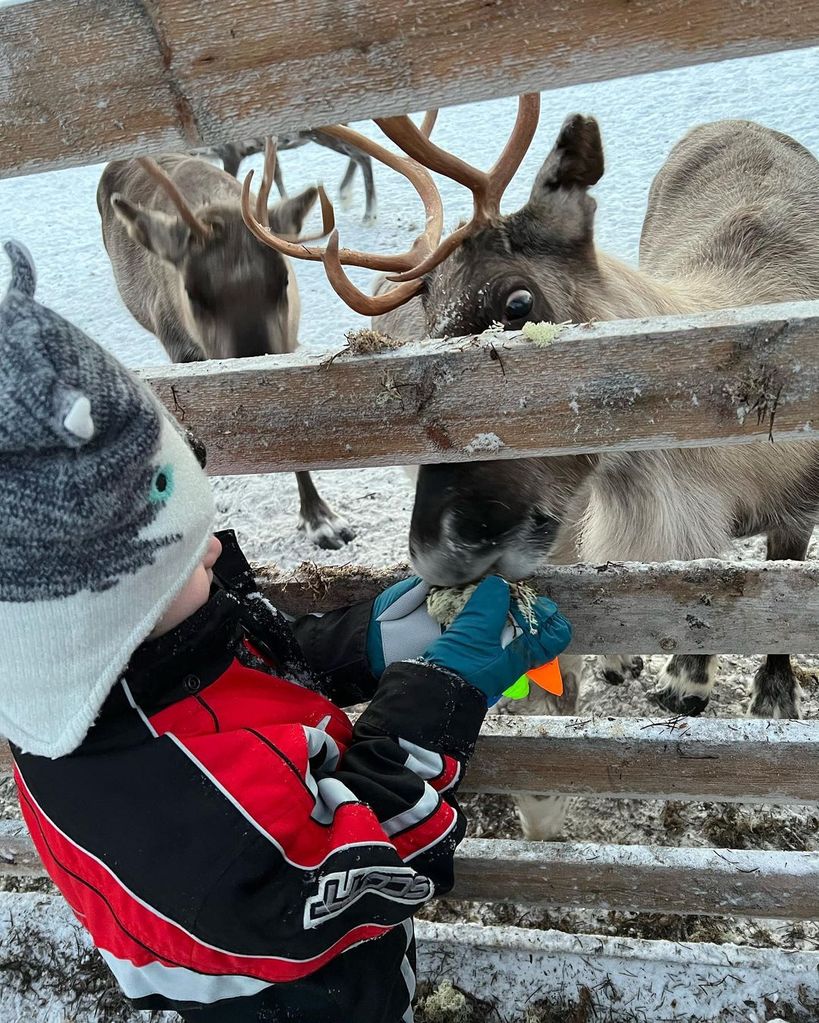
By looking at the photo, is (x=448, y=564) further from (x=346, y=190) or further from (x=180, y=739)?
(x=346, y=190)

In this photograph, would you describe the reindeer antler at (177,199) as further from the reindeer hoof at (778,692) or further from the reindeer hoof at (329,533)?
the reindeer hoof at (778,692)

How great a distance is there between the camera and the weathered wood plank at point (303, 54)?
33.7 inches

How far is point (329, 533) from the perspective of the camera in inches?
167

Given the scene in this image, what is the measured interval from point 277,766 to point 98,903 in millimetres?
380

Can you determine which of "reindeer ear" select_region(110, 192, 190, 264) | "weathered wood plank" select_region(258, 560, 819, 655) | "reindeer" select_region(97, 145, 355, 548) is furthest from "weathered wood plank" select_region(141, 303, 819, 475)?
"reindeer ear" select_region(110, 192, 190, 264)

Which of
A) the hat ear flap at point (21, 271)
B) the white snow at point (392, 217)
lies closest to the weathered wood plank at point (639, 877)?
the hat ear flap at point (21, 271)

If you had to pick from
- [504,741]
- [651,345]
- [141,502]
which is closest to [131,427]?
[141,502]

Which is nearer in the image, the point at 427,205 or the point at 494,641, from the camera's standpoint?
the point at 494,641

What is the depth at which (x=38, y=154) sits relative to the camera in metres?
1.07

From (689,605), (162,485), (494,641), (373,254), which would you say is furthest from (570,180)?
(162,485)

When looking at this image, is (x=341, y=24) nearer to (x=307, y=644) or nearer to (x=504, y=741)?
(x=307, y=644)

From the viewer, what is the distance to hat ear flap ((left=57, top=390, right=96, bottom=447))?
3.06ft

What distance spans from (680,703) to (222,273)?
9.23 feet

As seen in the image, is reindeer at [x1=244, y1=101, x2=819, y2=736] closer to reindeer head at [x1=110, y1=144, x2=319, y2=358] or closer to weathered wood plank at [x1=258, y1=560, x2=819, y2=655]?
weathered wood plank at [x1=258, y1=560, x2=819, y2=655]
